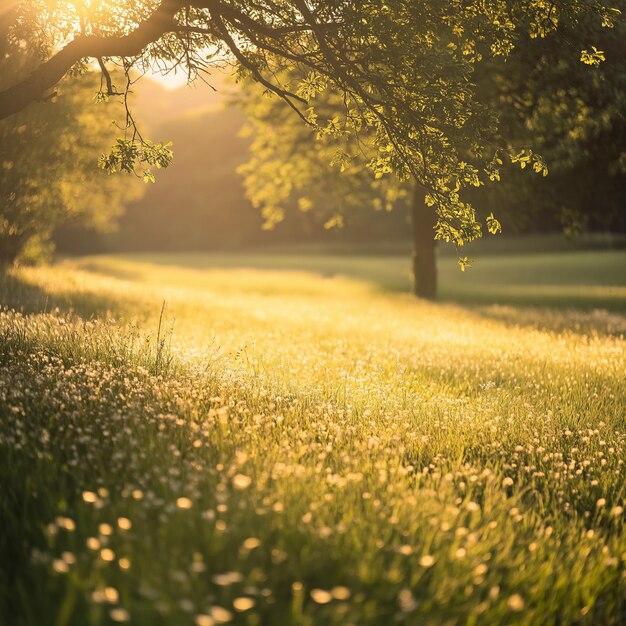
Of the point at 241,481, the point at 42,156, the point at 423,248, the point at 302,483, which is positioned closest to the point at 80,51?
the point at 302,483

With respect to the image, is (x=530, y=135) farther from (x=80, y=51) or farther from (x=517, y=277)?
(x=517, y=277)

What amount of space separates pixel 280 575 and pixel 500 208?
19704 millimetres

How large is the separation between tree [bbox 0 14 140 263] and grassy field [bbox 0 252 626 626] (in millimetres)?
13065

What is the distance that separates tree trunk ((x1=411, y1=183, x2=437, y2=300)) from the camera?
26297mm

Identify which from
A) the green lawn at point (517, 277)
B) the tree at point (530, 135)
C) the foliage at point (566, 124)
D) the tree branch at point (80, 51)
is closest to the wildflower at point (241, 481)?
the tree branch at point (80, 51)

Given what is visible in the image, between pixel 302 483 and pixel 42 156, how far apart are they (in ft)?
68.6

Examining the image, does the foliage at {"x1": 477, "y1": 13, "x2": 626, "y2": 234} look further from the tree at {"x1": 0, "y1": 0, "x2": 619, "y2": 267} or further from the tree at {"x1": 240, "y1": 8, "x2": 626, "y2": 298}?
the tree at {"x1": 0, "y1": 0, "x2": 619, "y2": 267}

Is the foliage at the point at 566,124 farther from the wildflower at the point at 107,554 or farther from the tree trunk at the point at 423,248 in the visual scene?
the wildflower at the point at 107,554

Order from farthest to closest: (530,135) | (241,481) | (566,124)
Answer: (566,124) → (530,135) → (241,481)

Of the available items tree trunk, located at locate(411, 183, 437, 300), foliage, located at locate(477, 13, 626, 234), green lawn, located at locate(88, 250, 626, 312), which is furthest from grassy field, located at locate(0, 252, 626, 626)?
green lawn, located at locate(88, 250, 626, 312)

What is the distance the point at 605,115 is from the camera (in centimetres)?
1881

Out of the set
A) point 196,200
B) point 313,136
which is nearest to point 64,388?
point 313,136

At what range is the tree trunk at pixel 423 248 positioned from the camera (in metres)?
26.3

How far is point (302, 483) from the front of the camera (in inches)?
181
